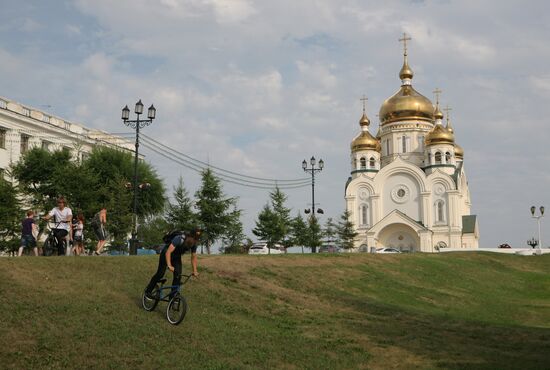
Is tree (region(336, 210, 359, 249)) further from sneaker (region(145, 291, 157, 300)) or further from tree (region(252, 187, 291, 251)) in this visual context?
sneaker (region(145, 291, 157, 300))

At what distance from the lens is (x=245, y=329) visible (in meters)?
14.9

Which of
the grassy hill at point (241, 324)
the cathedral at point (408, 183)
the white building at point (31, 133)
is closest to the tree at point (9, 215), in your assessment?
the white building at point (31, 133)

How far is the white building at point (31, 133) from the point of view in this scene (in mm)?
45719

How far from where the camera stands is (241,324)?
15.2 meters

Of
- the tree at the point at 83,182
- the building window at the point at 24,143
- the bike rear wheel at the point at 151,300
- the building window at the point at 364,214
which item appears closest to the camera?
the bike rear wheel at the point at 151,300

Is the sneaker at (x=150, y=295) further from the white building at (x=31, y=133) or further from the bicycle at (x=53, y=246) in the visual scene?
the white building at (x=31, y=133)

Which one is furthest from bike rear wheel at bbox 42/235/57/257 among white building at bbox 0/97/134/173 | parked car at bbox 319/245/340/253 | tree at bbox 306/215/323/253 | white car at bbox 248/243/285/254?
parked car at bbox 319/245/340/253

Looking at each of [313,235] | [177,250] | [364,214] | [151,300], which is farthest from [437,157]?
[177,250]

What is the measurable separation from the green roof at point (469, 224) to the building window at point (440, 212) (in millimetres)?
2392

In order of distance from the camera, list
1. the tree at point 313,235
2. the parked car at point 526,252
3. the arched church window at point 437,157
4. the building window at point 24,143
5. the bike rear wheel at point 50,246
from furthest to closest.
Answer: the arched church window at point 437,157 → the tree at point 313,235 → the parked car at point 526,252 → the building window at point 24,143 → the bike rear wheel at point 50,246

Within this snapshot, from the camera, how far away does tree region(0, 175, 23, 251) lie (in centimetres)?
3471

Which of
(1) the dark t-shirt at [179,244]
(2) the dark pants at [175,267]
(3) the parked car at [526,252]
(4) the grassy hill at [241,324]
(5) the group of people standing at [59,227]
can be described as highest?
(3) the parked car at [526,252]

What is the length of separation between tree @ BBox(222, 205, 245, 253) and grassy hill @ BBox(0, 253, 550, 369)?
17.7 meters

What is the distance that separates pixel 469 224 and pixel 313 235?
2148cm
